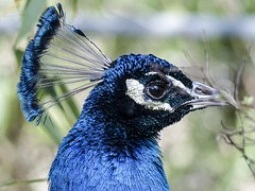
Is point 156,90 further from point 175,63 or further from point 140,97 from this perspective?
point 175,63

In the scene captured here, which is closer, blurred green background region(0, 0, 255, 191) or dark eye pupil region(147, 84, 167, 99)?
dark eye pupil region(147, 84, 167, 99)

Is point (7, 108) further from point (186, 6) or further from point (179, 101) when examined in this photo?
point (179, 101)

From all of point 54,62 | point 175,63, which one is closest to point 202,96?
point 54,62

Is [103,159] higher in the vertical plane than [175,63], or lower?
lower

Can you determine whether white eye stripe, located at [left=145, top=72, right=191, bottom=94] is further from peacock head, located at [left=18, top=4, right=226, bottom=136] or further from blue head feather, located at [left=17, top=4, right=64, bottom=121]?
blue head feather, located at [left=17, top=4, right=64, bottom=121]

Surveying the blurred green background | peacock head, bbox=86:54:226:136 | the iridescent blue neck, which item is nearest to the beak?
peacock head, bbox=86:54:226:136
